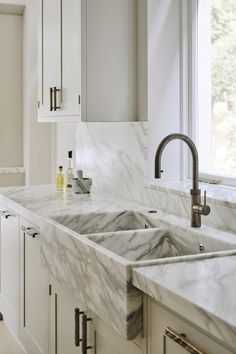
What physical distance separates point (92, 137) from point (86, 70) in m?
0.46

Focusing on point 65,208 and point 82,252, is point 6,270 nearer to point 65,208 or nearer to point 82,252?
point 65,208

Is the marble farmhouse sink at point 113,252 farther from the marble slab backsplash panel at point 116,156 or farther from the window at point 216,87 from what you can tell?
the window at point 216,87

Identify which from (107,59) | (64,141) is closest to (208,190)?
(107,59)

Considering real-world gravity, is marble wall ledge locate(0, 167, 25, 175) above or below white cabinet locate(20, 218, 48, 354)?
above

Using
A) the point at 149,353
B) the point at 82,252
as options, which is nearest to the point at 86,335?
the point at 82,252

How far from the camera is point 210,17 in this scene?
2.91 metres

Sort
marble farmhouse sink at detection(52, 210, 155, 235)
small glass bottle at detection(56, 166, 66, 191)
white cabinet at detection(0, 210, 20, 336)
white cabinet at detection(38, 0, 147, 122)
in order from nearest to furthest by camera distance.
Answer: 1. marble farmhouse sink at detection(52, 210, 155, 235)
2. white cabinet at detection(38, 0, 147, 122)
3. white cabinet at detection(0, 210, 20, 336)
4. small glass bottle at detection(56, 166, 66, 191)

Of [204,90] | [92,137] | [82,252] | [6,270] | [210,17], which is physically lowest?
[6,270]

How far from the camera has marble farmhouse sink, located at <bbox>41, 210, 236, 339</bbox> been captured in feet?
5.60

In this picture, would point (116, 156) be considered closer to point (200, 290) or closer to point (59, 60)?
point (59, 60)

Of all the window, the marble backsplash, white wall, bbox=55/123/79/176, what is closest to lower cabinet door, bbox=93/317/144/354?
the marble backsplash

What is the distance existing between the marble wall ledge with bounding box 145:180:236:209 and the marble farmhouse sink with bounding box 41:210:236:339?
0.62 feet

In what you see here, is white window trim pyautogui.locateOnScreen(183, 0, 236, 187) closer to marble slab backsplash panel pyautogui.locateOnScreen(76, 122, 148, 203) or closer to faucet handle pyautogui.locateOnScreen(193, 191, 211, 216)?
marble slab backsplash panel pyautogui.locateOnScreen(76, 122, 148, 203)

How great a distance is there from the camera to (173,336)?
4.93 feet
